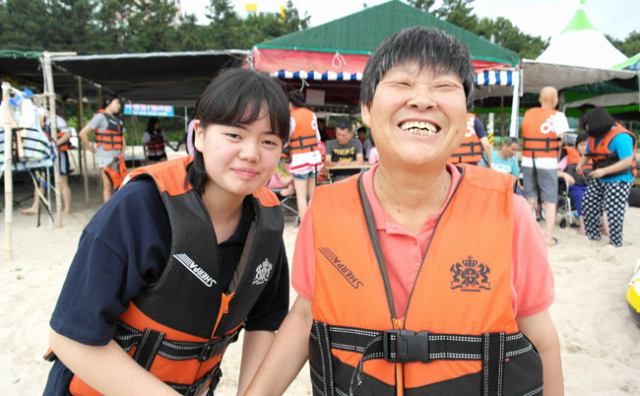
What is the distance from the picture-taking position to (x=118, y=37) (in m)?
38.2

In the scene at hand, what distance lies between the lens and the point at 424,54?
3.50 ft

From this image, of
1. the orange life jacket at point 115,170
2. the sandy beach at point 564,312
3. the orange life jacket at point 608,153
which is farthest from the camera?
the orange life jacket at point 115,170

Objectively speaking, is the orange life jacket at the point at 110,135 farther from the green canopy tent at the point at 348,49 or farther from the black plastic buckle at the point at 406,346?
the black plastic buckle at the point at 406,346

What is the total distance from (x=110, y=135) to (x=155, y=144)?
11.9ft

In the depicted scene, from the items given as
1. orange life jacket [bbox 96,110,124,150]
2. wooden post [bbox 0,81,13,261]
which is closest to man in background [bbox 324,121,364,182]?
orange life jacket [bbox 96,110,124,150]

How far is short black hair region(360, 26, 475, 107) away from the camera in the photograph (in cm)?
107

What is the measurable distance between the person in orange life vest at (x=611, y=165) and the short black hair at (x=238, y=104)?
5310mm

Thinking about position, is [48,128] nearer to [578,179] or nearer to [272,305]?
[272,305]

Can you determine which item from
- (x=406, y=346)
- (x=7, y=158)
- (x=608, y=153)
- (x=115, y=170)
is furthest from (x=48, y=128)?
(x=608, y=153)

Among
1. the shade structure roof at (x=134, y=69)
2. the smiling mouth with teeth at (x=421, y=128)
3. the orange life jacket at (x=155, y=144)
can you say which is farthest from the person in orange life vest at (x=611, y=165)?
the orange life jacket at (x=155, y=144)

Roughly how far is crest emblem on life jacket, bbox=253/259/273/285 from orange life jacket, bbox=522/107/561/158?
17.3 feet

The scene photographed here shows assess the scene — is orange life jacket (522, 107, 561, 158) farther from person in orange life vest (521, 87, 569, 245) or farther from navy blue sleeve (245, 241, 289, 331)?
navy blue sleeve (245, 241, 289, 331)

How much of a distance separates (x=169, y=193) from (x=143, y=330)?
40 cm

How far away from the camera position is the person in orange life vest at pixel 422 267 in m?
0.97
